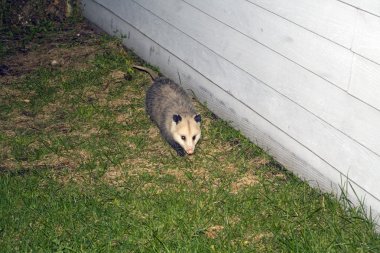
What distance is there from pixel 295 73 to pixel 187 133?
1.43m

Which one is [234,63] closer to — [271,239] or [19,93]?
[271,239]

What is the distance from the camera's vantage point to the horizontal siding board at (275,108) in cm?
542

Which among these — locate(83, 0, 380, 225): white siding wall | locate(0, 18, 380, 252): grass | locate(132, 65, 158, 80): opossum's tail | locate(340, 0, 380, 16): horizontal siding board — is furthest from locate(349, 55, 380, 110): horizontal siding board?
locate(132, 65, 158, 80): opossum's tail

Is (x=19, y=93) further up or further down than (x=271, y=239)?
further down

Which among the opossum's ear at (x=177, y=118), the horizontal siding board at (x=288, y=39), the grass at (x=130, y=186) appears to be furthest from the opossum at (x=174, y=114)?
the horizontal siding board at (x=288, y=39)

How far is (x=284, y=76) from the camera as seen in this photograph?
245 inches

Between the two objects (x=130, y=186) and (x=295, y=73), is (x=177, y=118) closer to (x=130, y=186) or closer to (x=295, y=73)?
(x=130, y=186)

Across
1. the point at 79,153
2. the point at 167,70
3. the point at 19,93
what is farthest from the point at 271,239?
the point at 19,93

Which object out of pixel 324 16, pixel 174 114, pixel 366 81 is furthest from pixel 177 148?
pixel 366 81

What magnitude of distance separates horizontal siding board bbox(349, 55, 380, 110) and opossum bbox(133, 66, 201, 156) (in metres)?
2.12

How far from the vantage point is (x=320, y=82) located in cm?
570

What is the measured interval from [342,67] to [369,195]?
1082 mm

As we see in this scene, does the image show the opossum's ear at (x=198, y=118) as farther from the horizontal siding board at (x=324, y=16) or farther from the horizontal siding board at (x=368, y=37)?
the horizontal siding board at (x=368, y=37)

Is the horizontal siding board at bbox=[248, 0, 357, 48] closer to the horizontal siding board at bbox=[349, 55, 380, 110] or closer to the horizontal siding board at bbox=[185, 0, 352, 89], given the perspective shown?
the horizontal siding board at bbox=[185, 0, 352, 89]
